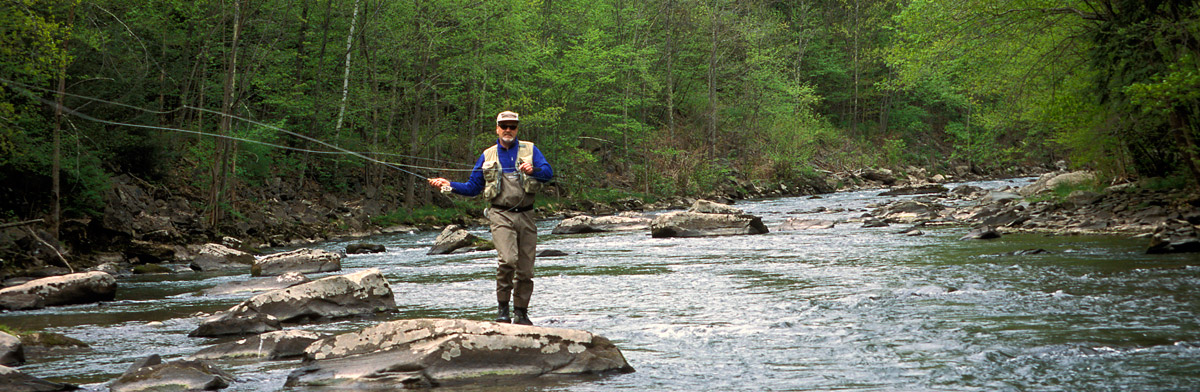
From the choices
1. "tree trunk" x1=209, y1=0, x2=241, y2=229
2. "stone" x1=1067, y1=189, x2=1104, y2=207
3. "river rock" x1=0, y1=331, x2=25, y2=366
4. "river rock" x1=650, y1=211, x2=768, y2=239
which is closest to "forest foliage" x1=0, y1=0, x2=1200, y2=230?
"tree trunk" x1=209, y1=0, x2=241, y2=229

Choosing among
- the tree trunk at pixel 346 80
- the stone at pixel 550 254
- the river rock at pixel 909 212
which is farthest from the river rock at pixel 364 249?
the river rock at pixel 909 212

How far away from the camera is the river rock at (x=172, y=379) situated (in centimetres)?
547

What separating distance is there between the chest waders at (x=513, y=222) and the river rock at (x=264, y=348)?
1517 millimetres

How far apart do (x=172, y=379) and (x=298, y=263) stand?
9606 millimetres

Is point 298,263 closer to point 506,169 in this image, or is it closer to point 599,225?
point 506,169

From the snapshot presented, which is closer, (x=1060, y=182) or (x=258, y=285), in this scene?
(x=258, y=285)

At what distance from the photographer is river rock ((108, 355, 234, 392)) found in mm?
5469

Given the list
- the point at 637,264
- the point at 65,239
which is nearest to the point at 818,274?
the point at 637,264

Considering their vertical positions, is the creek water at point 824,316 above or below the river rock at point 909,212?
below

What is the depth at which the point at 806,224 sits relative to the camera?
71.4 feet

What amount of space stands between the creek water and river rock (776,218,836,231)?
559 cm

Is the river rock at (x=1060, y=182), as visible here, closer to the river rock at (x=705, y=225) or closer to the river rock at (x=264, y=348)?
the river rock at (x=705, y=225)

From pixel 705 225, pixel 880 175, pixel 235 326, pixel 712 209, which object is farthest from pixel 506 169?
pixel 880 175

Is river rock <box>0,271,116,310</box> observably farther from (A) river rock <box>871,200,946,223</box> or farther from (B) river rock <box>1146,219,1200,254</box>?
(A) river rock <box>871,200,946,223</box>
